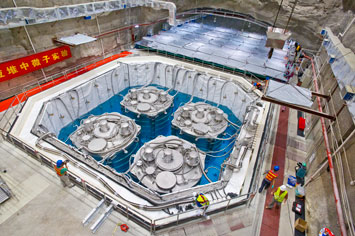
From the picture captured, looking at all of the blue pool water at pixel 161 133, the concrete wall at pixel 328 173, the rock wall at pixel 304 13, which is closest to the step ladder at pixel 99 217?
the blue pool water at pixel 161 133

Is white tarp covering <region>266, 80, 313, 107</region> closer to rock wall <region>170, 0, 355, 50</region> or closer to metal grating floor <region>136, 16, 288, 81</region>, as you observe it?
metal grating floor <region>136, 16, 288, 81</region>

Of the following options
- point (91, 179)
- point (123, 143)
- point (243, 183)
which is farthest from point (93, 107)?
point (243, 183)

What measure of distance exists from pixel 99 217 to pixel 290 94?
7.24m

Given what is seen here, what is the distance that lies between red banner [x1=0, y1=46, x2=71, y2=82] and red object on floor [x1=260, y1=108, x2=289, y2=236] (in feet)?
44.6

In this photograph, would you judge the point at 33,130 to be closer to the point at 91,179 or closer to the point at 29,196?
the point at 29,196

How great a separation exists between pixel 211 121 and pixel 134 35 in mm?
11778

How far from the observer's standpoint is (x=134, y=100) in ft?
40.9

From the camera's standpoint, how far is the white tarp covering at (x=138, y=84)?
1081 cm

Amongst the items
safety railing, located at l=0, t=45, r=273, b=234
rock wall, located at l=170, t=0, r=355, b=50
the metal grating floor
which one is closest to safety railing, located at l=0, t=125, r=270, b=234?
safety railing, located at l=0, t=45, r=273, b=234

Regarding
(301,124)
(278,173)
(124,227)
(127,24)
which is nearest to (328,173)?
(278,173)

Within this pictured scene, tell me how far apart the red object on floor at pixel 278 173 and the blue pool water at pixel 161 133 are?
2.12m

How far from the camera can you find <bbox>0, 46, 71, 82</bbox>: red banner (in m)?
10.3

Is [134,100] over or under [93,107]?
over

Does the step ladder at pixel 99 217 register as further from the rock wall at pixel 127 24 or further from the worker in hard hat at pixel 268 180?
the rock wall at pixel 127 24
